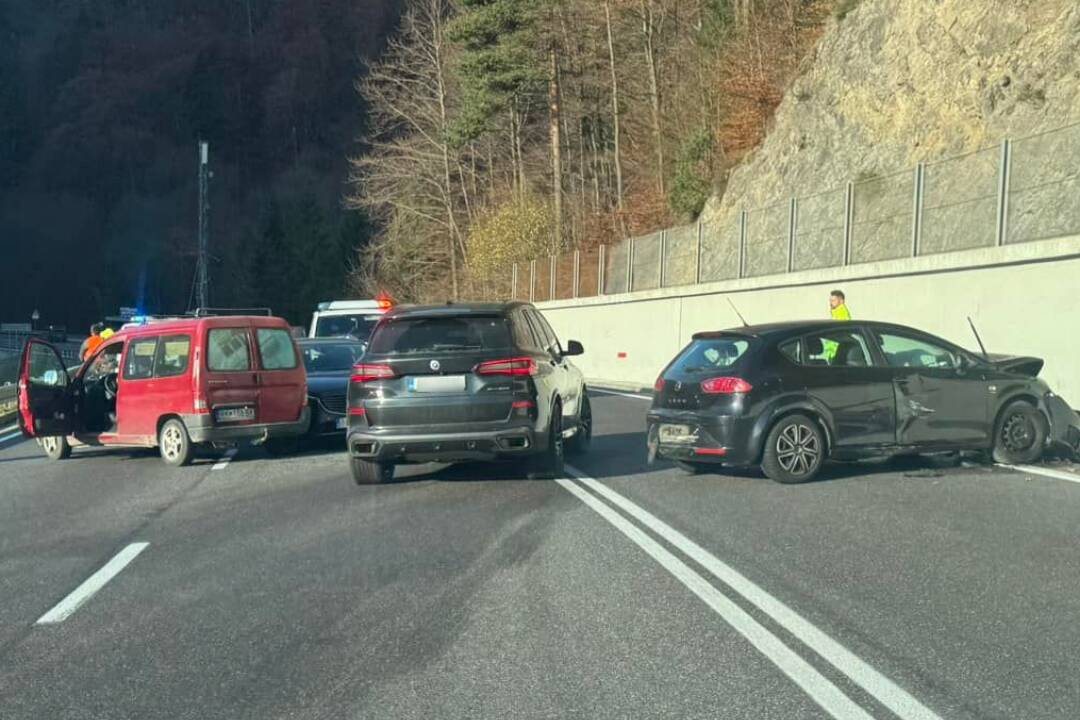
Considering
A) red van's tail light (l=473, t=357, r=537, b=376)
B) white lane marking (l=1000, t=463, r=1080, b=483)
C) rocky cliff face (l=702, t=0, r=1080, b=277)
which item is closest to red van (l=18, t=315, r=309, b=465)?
red van's tail light (l=473, t=357, r=537, b=376)

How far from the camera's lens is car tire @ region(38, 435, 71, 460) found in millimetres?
15164

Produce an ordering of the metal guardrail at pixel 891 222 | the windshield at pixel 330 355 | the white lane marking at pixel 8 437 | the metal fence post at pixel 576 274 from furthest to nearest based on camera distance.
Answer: the metal fence post at pixel 576 274, the white lane marking at pixel 8 437, the windshield at pixel 330 355, the metal guardrail at pixel 891 222

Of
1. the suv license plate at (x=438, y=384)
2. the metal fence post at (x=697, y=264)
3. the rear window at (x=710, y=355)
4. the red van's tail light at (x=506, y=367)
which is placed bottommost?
the suv license plate at (x=438, y=384)

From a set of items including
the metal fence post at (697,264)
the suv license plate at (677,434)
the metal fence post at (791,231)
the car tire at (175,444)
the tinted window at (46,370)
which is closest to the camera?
the suv license plate at (677,434)

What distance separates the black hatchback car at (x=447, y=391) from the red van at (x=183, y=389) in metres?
3.36

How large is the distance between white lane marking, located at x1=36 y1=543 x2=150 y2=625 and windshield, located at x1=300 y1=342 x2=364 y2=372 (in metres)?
8.51

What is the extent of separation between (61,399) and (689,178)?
1068 inches

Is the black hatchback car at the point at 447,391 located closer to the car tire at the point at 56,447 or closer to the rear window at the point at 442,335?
the rear window at the point at 442,335

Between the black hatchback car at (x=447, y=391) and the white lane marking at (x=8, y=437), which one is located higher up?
the black hatchback car at (x=447, y=391)

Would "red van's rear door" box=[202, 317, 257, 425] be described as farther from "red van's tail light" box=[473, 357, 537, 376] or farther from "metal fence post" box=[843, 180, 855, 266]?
"metal fence post" box=[843, 180, 855, 266]

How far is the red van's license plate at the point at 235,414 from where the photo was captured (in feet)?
45.1

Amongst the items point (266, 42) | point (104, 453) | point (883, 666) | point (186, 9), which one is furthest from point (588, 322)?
point (186, 9)

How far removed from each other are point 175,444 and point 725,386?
6937mm

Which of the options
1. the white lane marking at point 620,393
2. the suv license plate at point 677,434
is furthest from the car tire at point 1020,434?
the white lane marking at point 620,393
